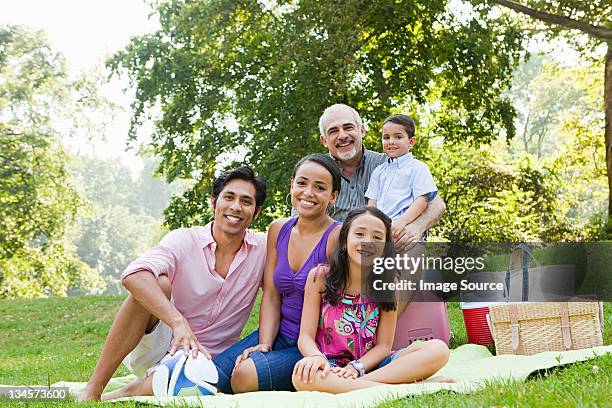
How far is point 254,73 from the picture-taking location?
1315 centimetres

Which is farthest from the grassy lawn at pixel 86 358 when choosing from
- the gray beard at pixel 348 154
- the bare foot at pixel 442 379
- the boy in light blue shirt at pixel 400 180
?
the gray beard at pixel 348 154

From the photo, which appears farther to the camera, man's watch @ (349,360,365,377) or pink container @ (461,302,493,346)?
pink container @ (461,302,493,346)

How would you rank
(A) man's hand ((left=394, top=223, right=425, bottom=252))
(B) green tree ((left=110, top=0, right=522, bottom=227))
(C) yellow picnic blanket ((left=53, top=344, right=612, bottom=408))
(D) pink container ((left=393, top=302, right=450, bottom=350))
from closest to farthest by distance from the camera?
(C) yellow picnic blanket ((left=53, top=344, right=612, bottom=408))
(A) man's hand ((left=394, top=223, right=425, bottom=252))
(D) pink container ((left=393, top=302, right=450, bottom=350))
(B) green tree ((left=110, top=0, right=522, bottom=227))

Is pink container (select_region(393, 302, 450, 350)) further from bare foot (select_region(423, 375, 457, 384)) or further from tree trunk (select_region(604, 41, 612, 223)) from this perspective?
tree trunk (select_region(604, 41, 612, 223))

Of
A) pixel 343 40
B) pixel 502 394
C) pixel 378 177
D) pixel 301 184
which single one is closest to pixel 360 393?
pixel 502 394

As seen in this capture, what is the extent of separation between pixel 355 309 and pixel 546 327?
1.50 m

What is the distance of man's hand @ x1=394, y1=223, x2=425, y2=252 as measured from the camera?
13.6 ft

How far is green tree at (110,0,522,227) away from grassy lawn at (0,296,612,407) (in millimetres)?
2733

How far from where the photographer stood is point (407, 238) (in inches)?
166

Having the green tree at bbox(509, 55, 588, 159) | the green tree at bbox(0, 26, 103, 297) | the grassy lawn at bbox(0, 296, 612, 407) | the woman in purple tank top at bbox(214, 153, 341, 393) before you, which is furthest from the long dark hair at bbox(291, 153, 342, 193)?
the green tree at bbox(509, 55, 588, 159)

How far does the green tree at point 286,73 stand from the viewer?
1134 cm

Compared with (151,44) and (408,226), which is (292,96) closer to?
(151,44)

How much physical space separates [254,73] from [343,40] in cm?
264

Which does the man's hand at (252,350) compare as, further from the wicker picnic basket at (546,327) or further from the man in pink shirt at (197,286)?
the wicker picnic basket at (546,327)
